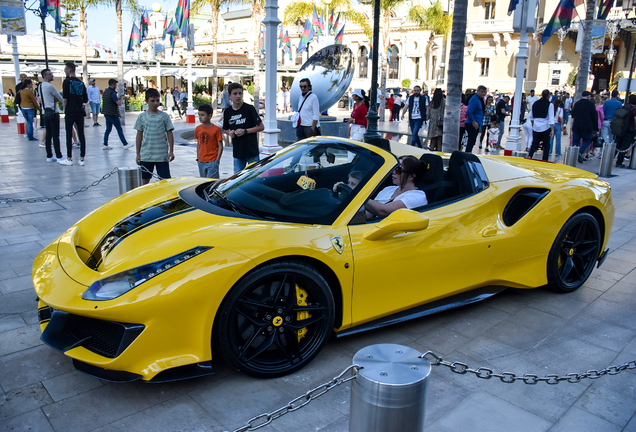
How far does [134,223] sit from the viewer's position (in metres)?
3.41

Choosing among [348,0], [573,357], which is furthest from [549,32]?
[348,0]

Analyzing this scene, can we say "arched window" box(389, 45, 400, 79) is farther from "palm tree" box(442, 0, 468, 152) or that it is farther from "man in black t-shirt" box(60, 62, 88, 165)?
"man in black t-shirt" box(60, 62, 88, 165)

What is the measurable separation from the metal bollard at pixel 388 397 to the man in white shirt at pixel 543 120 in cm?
1151

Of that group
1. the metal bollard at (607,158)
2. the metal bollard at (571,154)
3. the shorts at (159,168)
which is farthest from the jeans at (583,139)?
the shorts at (159,168)

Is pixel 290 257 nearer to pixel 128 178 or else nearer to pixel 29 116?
pixel 128 178

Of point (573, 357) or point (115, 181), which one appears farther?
point (115, 181)

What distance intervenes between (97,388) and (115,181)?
6.94 meters

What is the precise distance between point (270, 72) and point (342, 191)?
5.78m

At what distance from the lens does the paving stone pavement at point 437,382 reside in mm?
2658

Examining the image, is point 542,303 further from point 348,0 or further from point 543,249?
point 348,0

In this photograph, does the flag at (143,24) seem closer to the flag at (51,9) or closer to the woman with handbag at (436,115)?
the flag at (51,9)

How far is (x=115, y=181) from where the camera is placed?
9203 millimetres

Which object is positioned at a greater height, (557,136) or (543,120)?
(543,120)

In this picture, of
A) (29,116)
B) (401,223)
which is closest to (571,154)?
(401,223)
